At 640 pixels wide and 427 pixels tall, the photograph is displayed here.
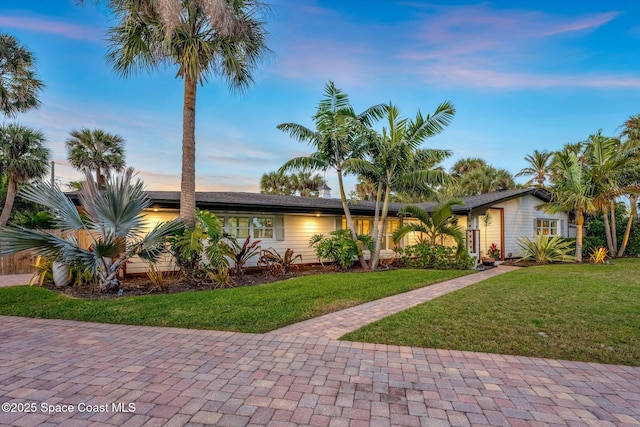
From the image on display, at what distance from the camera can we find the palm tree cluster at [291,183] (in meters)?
26.6

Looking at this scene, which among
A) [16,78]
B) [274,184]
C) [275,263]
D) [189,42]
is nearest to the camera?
[189,42]

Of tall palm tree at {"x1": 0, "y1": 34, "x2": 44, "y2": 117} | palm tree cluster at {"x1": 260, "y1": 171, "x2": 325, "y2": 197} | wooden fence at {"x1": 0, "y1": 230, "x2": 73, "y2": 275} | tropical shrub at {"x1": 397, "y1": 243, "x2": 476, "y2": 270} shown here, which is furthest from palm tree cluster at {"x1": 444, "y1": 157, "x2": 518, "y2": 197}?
tall palm tree at {"x1": 0, "y1": 34, "x2": 44, "y2": 117}

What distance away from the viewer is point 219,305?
19.0 ft

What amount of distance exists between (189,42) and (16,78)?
941cm

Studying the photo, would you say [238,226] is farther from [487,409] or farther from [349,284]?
[487,409]

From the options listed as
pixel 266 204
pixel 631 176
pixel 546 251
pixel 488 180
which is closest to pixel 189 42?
pixel 266 204

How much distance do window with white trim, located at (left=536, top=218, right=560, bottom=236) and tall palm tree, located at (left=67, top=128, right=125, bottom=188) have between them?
22.8 meters

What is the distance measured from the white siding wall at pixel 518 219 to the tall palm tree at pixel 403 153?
5.54m

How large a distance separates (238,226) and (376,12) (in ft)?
27.3

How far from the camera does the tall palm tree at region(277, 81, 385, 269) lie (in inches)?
413

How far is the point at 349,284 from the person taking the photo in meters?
8.00

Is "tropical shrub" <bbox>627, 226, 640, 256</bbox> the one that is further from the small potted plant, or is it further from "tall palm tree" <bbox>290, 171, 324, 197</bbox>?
"tall palm tree" <bbox>290, 171, 324, 197</bbox>

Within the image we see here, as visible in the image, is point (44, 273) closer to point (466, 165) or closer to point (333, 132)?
point (333, 132)

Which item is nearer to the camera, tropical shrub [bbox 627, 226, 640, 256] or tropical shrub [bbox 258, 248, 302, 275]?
tropical shrub [bbox 258, 248, 302, 275]
